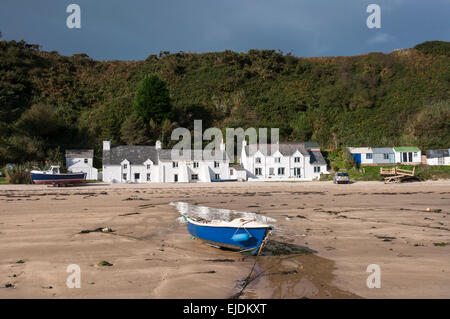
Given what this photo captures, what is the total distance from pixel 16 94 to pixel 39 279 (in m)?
68.4

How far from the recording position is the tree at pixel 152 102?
178 feet

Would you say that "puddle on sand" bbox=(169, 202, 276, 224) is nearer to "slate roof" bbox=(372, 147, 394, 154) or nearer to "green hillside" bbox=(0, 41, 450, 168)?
"green hillside" bbox=(0, 41, 450, 168)

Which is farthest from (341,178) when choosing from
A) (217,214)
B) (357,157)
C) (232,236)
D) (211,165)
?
(232,236)

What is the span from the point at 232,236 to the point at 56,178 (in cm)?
2960

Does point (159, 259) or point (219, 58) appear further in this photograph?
point (219, 58)

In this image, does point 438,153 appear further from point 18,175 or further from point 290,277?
point 18,175

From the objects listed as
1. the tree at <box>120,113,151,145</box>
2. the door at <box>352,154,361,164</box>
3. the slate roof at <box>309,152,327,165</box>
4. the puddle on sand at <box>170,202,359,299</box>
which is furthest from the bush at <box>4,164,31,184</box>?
the door at <box>352,154,361,164</box>

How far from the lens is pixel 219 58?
8688 centimetres

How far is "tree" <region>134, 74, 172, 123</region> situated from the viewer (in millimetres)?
54166

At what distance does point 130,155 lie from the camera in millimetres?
42000

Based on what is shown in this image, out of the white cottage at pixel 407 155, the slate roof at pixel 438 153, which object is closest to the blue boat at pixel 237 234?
the white cottage at pixel 407 155

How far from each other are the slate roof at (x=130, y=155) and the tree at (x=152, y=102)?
12082 millimetres
